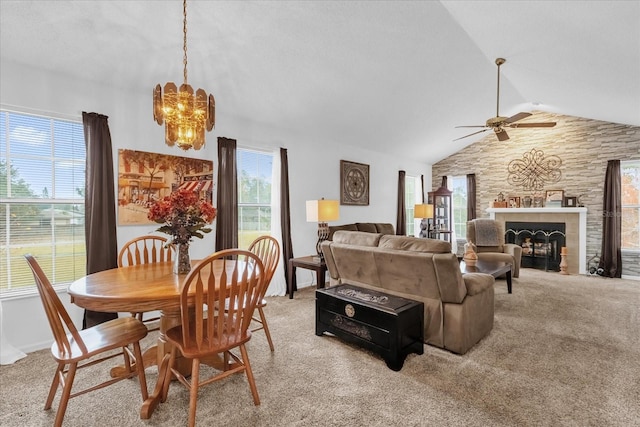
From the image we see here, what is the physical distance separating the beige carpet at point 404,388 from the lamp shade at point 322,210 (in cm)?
160

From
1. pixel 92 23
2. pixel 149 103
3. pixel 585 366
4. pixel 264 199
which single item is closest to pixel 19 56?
pixel 92 23

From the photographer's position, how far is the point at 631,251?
220 inches

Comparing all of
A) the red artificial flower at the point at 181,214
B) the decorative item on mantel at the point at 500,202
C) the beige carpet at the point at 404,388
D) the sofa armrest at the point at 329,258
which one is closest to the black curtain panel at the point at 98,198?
the beige carpet at the point at 404,388

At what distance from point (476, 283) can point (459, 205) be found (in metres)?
5.56

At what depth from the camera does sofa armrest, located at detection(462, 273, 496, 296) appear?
2.66m

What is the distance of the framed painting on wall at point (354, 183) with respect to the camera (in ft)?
18.7

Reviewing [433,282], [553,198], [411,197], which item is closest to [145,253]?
[433,282]

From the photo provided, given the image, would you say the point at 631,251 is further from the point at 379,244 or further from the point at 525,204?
the point at 379,244

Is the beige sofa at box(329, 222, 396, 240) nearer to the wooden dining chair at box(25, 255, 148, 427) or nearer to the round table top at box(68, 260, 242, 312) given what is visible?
the round table top at box(68, 260, 242, 312)

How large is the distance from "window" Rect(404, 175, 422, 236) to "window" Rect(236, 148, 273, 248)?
392 centimetres

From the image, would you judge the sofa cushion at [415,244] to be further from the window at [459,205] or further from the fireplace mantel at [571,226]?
the window at [459,205]

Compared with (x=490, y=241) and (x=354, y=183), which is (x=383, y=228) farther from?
(x=490, y=241)

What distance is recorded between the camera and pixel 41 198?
2.90 meters

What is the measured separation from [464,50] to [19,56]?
14.5 feet
